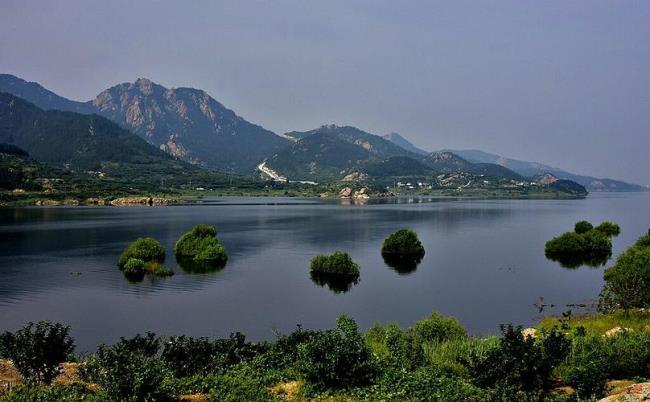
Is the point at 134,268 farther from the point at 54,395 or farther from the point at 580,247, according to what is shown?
the point at 580,247

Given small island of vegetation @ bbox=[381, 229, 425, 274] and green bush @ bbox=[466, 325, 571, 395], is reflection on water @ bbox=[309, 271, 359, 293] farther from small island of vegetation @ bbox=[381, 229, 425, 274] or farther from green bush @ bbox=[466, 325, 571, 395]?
green bush @ bbox=[466, 325, 571, 395]

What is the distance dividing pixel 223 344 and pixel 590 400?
715 inches

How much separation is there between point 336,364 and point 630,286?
31.0 metres

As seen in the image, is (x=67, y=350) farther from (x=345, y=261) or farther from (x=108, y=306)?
(x=345, y=261)

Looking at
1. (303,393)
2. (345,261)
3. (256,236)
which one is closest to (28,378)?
(303,393)

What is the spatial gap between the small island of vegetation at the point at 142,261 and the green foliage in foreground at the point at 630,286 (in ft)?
199

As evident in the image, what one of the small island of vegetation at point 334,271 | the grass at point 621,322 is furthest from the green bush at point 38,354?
the small island of vegetation at point 334,271

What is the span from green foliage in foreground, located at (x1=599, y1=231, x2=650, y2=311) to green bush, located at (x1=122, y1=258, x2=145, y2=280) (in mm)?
64181

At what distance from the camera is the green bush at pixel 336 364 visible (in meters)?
20.3

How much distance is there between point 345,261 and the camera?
7912 centimetres

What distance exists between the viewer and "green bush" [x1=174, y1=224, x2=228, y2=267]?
300 feet

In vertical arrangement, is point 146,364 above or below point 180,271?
above

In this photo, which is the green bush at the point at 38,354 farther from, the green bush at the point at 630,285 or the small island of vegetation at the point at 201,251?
the small island of vegetation at the point at 201,251

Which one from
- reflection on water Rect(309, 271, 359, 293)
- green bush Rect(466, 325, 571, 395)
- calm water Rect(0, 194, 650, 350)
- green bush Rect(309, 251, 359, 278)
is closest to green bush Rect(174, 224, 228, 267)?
calm water Rect(0, 194, 650, 350)
